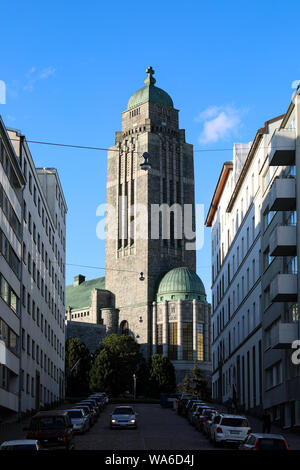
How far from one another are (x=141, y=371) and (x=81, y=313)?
37.3 m

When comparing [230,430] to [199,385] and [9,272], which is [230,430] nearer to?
[9,272]

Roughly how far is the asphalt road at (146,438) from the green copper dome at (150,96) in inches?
4079

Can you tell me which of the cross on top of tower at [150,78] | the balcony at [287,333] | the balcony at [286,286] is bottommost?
the balcony at [287,333]

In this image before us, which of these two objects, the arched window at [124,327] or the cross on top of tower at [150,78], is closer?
the arched window at [124,327]

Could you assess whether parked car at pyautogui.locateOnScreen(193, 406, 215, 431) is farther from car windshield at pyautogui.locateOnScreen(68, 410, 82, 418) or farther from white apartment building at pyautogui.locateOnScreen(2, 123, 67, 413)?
white apartment building at pyautogui.locateOnScreen(2, 123, 67, 413)

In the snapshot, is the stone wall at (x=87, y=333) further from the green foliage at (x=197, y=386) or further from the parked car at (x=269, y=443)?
the parked car at (x=269, y=443)

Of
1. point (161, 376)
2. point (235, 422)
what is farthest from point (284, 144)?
point (161, 376)

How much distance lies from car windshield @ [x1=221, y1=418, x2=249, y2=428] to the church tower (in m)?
98.1

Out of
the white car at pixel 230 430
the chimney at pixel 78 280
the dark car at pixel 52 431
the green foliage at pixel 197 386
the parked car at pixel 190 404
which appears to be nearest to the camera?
the dark car at pixel 52 431

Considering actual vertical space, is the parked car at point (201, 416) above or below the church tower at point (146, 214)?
below

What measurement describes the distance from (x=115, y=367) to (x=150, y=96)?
58.9 meters

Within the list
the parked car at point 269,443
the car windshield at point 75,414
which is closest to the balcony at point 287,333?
the car windshield at point 75,414

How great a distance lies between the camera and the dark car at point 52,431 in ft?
101

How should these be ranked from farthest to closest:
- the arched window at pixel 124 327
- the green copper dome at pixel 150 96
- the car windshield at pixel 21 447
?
1. the green copper dome at pixel 150 96
2. the arched window at pixel 124 327
3. the car windshield at pixel 21 447
